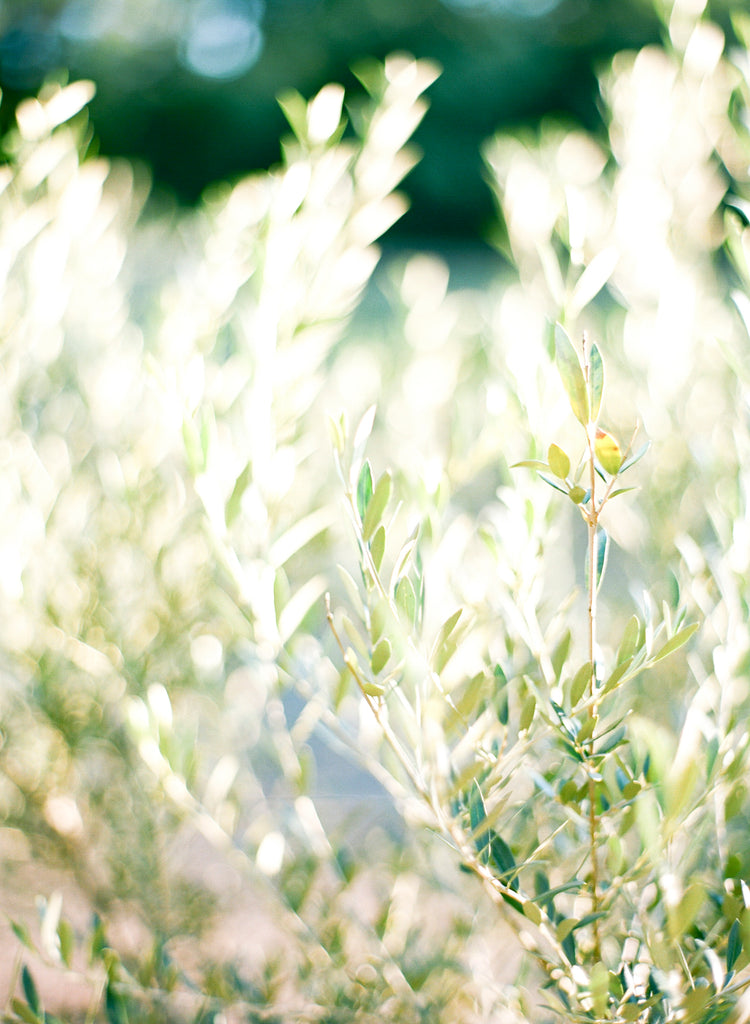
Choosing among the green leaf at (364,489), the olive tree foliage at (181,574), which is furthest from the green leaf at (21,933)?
the green leaf at (364,489)

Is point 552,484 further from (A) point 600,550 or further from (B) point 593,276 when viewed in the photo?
(B) point 593,276

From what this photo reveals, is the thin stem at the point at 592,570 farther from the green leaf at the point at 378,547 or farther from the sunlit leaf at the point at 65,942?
the sunlit leaf at the point at 65,942

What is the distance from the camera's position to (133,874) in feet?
3.55

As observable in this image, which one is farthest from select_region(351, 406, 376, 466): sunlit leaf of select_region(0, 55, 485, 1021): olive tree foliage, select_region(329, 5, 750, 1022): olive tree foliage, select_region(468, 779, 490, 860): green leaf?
select_region(468, 779, 490, 860): green leaf

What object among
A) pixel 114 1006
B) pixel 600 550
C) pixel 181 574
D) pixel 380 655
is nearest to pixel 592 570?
pixel 600 550

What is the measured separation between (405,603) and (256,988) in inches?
24.9

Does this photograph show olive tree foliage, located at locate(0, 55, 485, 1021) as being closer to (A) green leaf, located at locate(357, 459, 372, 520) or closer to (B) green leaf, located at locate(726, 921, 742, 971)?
(A) green leaf, located at locate(357, 459, 372, 520)

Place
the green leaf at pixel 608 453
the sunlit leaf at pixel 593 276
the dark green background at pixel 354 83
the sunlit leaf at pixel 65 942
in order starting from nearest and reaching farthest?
the green leaf at pixel 608 453 < the sunlit leaf at pixel 593 276 < the sunlit leaf at pixel 65 942 < the dark green background at pixel 354 83

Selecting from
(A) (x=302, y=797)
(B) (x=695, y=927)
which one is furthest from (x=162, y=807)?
(B) (x=695, y=927)

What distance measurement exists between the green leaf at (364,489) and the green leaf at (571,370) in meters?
0.13

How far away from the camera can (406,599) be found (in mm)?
472

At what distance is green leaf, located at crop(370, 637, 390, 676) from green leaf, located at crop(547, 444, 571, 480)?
0.43ft

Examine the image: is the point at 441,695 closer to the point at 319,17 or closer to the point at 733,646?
the point at 733,646

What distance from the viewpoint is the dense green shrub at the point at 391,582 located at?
0.50 m
